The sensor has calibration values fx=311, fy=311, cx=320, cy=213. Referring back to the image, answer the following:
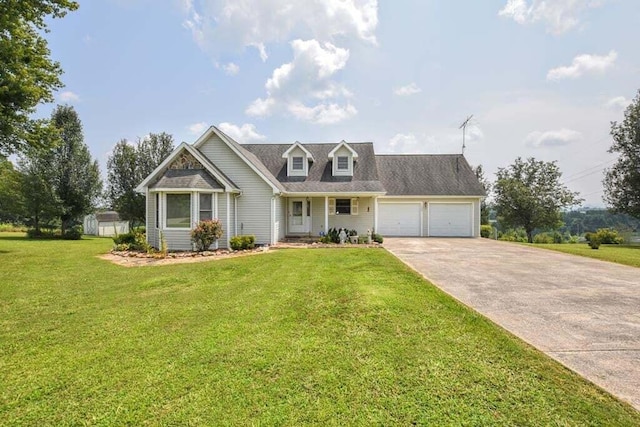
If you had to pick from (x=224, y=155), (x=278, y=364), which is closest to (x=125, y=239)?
(x=224, y=155)

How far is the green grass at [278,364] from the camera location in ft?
10.0

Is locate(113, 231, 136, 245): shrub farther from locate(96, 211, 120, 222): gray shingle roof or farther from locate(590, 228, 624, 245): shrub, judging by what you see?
locate(590, 228, 624, 245): shrub

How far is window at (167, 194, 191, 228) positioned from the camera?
1469 centimetres

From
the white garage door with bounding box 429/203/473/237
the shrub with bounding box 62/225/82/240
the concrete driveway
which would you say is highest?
the white garage door with bounding box 429/203/473/237

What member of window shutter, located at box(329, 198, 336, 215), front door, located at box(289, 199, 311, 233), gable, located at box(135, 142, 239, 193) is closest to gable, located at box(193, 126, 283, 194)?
gable, located at box(135, 142, 239, 193)

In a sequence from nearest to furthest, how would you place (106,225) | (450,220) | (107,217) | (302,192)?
(302,192), (450,220), (106,225), (107,217)

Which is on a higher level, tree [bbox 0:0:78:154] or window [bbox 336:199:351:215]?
tree [bbox 0:0:78:154]

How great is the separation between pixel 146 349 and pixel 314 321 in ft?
8.39

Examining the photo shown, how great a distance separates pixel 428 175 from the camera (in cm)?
2341

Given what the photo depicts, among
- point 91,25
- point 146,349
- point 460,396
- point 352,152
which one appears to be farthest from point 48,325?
point 352,152

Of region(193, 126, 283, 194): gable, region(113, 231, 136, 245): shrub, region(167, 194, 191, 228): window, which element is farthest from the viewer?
region(193, 126, 283, 194): gable

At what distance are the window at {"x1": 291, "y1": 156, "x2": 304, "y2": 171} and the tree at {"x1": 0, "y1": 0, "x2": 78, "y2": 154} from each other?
12.7 m

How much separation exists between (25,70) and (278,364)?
767 inches

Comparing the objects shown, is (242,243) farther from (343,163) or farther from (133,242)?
(343,163)
